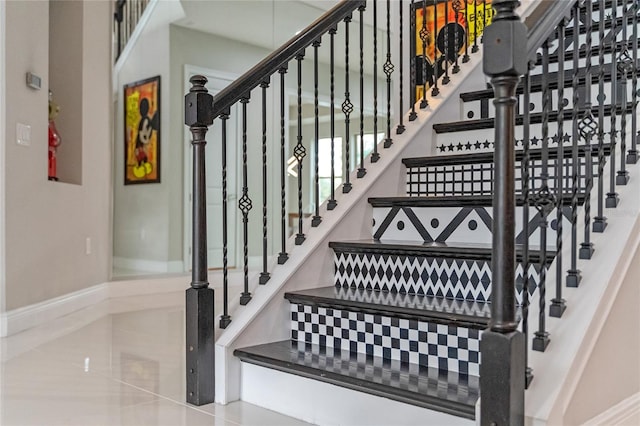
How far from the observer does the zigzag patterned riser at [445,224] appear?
7.38ft

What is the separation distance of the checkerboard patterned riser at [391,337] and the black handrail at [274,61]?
32.0 inches

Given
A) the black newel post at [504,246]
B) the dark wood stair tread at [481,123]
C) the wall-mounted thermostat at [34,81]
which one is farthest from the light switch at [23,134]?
the black newel post at [504,246]

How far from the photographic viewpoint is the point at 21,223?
12.8 ft

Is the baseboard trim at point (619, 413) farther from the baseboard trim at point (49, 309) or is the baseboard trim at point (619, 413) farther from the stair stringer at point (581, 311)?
the baseboard trim at point (49, 309)

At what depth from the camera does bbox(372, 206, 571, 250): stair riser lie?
225 centimetres

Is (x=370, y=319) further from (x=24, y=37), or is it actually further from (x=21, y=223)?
(x=24, y=37)

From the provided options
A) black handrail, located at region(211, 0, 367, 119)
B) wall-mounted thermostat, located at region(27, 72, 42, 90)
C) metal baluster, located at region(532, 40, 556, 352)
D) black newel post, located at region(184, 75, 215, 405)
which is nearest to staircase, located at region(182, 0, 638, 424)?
metal baluster, located at region(532, 40, 556, 352)

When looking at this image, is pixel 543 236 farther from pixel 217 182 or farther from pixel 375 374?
pixel 217 182

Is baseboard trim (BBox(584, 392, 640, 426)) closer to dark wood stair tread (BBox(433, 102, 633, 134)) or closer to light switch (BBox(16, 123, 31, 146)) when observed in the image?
dark wood stair tread (BBox(433, 102, 633, 134))

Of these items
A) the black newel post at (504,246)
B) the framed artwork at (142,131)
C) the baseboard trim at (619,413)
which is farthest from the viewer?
the framed artwork at (142,131)

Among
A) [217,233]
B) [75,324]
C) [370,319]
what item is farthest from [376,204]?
[217,233]

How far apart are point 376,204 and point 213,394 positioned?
1070 millimetres

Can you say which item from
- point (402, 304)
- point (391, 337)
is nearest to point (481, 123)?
point (402, 304)

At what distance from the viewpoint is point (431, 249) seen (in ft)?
7.28
